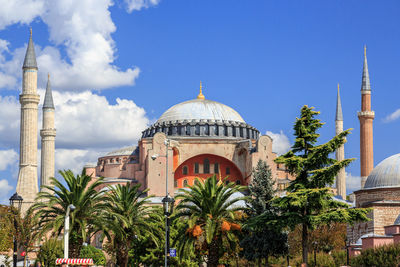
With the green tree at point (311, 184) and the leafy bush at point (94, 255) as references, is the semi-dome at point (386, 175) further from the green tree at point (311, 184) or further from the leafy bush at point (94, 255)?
the leafy bush at point (94, 255)

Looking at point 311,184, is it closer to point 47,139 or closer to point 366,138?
point 366,138

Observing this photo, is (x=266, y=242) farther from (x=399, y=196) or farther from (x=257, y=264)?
(x=399, y=196)

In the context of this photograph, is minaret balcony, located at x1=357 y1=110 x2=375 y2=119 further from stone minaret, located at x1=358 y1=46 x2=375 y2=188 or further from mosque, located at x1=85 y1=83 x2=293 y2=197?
mosque, located at x1=85 y1=83 x2=293 y2=197

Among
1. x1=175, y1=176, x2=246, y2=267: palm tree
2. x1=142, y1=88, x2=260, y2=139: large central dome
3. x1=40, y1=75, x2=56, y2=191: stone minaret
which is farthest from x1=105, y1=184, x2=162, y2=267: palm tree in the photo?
x1=40, y1=75, x2=56, y2=191: stone minaret

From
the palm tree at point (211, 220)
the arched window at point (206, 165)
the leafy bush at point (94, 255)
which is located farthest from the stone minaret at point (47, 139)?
the palm tree at point (211, 220)

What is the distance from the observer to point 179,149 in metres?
61.8

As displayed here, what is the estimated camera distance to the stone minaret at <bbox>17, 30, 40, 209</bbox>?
59.7 meters

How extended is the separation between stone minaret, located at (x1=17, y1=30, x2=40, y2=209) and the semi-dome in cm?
3250

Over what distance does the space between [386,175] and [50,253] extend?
22048 millimetres

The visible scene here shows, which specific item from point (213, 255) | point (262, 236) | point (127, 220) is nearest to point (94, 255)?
point (262, 236)

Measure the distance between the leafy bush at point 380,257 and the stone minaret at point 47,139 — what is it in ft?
135

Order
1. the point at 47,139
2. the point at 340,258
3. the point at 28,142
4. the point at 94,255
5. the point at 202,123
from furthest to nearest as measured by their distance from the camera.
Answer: the point at 47,139 → the point at 202,123 → the point at 28,142 → the point at 94,255 → the point at 340,258

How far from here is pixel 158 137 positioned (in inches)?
2345

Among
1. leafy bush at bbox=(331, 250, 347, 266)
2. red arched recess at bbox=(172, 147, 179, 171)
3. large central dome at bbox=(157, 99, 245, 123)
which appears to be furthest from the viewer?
large central dome at bbox=(157, 99, 245, 123)
